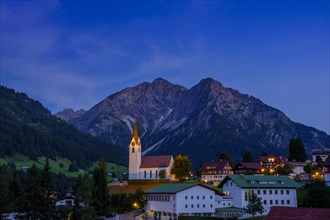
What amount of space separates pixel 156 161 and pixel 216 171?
2732 centimetres

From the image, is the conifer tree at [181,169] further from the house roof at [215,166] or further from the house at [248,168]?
the house roof at [215,166]

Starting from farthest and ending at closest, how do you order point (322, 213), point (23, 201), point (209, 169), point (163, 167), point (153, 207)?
point (209, 169) < point (163, 167) < point (153, 207) < point (23, 201) < point (322, 213)

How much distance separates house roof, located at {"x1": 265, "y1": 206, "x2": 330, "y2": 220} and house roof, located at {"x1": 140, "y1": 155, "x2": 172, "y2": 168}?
100 metres

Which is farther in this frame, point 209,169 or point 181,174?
point 209,169

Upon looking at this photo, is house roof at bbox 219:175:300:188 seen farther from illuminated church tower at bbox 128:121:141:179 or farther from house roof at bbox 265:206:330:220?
illuminated church tower at bbox 128:121:141:179

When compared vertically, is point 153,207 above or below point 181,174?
below

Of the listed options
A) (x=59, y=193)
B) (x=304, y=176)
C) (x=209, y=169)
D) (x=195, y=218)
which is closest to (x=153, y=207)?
(x=195, y=218)

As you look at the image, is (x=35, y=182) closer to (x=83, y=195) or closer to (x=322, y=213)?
(x=83, y=195)

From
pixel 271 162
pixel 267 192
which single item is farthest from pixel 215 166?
pixel 267 192

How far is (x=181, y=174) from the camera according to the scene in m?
152

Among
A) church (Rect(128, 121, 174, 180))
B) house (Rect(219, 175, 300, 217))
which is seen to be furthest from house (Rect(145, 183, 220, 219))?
church (Rect(128, 121, 174, 180))

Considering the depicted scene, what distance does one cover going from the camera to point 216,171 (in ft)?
597

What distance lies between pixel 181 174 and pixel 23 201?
218 feet

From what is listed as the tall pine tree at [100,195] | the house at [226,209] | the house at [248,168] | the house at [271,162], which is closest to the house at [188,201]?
the house at [226,209]
